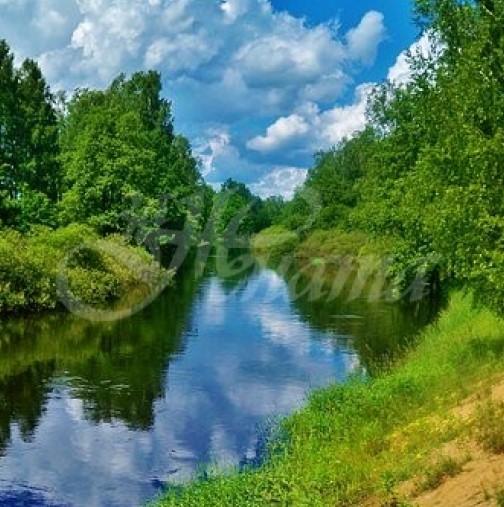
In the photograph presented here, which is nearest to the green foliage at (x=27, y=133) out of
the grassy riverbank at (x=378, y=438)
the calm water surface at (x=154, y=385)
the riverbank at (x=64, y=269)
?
the riverbank at (x=64, y=269)

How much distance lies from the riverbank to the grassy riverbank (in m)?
26.2

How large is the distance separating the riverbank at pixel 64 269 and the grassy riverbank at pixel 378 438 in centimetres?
2618

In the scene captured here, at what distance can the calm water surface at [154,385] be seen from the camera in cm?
2155

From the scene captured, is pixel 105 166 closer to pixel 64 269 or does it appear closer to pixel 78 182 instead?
pixel 78 182

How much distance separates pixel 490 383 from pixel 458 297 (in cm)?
2299

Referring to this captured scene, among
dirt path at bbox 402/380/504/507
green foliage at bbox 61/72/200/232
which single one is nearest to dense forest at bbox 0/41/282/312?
green foliage at bbox 61/72/200/232

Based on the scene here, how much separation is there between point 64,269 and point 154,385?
869 inches

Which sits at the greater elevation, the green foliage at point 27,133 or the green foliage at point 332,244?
the green foliage at point 27,133

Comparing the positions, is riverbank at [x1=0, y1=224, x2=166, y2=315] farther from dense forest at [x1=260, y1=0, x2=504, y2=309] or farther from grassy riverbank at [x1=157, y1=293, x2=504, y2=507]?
grassy riverbank at [x1=157, y1=293, x2=504, y2=507]

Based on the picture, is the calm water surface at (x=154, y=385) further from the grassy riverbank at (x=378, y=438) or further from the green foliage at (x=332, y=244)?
the green foliage at (x=332, y=244)

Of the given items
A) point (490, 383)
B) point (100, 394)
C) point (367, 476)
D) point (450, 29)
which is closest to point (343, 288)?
point (450, 29)

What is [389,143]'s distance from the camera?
54.1 meters

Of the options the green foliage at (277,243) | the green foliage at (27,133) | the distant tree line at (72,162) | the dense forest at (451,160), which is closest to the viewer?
the dense forest at (451,160)

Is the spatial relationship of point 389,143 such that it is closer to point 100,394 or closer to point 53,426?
point 100,394
